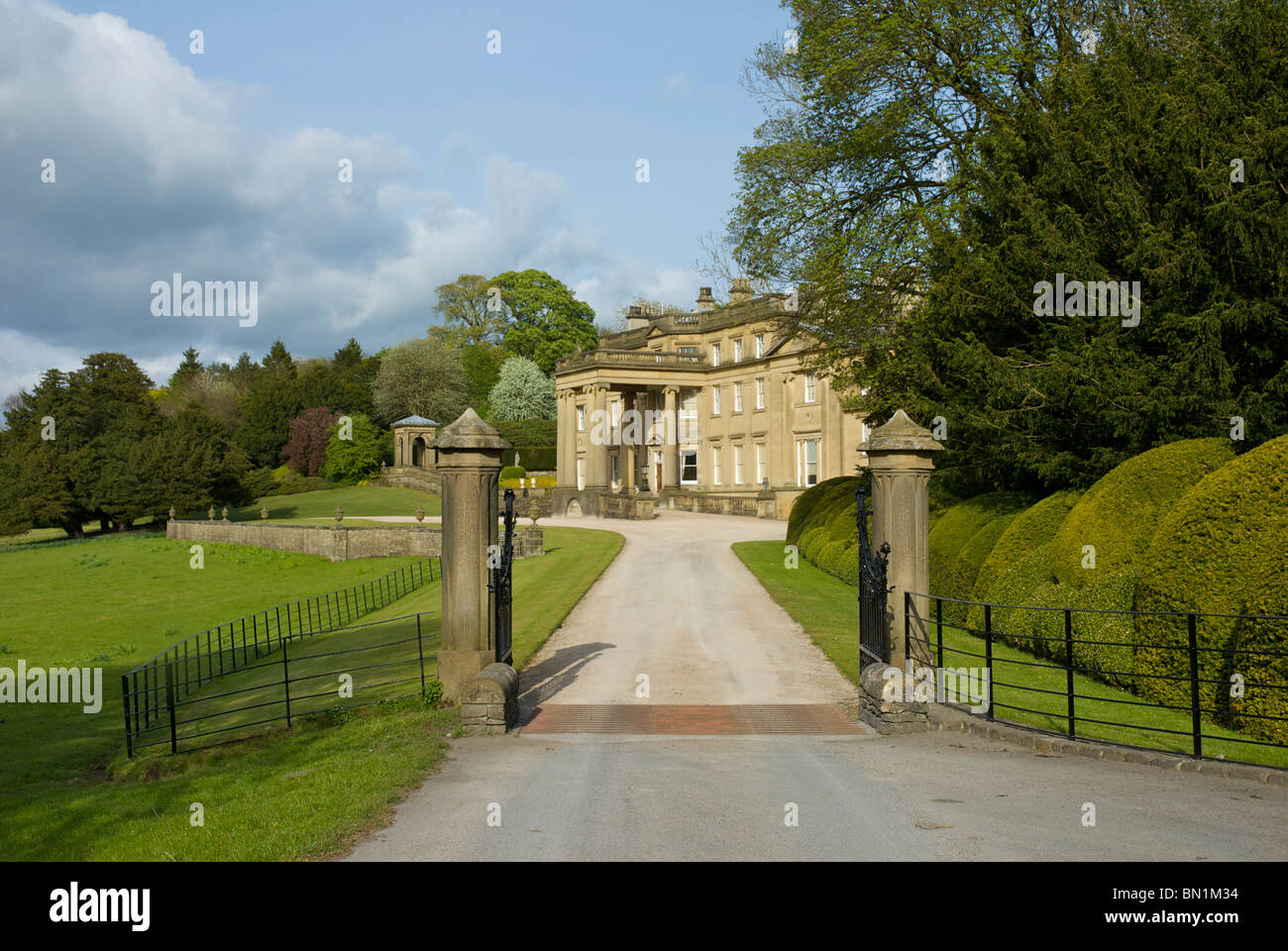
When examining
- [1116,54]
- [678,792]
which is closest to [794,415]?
[1116,54]

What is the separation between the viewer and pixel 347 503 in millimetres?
70125

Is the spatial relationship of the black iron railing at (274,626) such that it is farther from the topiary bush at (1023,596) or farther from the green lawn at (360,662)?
the topiary bush at (1023,596)

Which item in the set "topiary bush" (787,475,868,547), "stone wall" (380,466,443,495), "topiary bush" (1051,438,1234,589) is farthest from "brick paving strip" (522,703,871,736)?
"stone wall" (380,466,443,495)

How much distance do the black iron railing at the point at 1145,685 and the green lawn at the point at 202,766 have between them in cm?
562

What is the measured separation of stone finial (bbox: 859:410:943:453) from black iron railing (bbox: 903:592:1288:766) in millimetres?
1747

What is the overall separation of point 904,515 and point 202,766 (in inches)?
352

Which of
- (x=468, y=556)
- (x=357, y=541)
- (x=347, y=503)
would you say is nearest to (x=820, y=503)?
(x=357, y=541)

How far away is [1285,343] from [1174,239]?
93.0 inches

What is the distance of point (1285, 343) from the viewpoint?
1452 cm

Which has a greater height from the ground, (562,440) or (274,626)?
(562,440)

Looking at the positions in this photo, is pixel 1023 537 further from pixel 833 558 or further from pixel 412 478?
pixel 412 478

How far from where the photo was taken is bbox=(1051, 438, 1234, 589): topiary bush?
1387 cm
